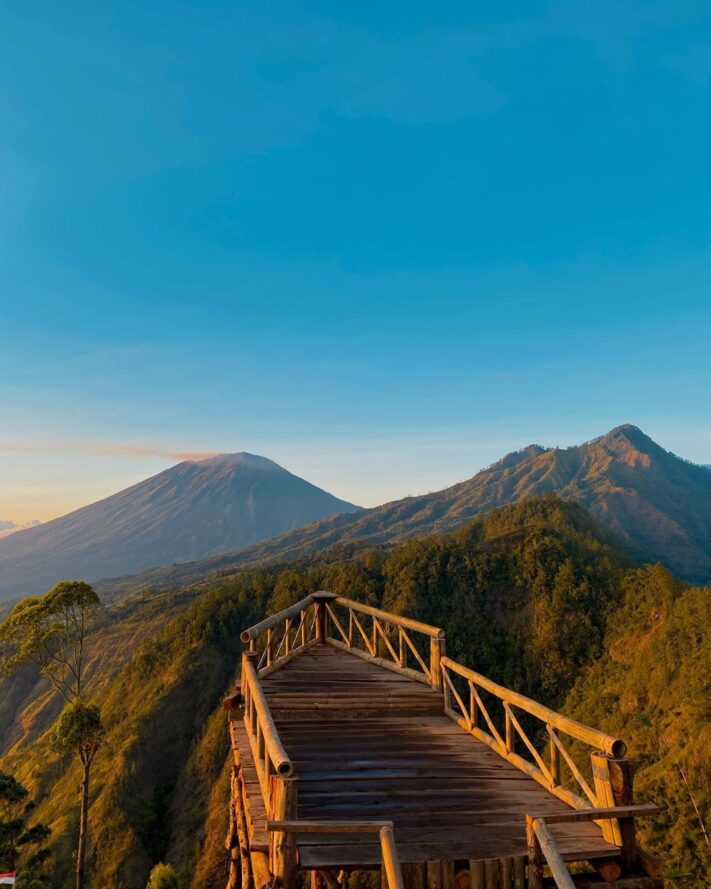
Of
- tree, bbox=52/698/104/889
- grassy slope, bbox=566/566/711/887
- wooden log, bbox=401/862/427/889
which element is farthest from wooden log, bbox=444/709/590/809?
tree, bbox=52/698/104/889

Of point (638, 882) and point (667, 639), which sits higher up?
Answer: point (638, 882)

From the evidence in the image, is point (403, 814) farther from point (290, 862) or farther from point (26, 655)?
point (26, 655)

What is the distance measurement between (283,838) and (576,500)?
114 metres

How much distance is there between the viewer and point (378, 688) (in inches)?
317

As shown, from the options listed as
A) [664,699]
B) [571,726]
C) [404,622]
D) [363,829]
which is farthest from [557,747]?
[664,699]

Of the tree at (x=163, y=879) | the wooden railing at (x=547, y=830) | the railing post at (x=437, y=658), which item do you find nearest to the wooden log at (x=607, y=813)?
the wooden railing at (x=547, y=830)

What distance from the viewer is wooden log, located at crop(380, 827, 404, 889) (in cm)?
344

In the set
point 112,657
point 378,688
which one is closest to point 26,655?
point 378,688

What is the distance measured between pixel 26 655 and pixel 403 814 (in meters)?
21.8

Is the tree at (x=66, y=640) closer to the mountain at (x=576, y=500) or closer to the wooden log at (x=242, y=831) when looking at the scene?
the wooden log at (x=242, y=831)

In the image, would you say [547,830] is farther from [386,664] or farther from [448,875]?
[386,664]

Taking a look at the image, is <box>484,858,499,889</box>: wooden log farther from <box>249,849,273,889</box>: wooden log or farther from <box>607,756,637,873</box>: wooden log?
<box>249,849,273,889</box>: wooden log

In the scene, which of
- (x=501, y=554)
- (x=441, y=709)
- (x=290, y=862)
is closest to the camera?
(x=290, y=862)

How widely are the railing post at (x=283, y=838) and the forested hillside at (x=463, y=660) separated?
1478cm
